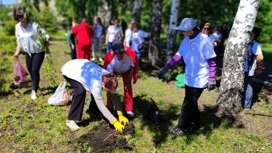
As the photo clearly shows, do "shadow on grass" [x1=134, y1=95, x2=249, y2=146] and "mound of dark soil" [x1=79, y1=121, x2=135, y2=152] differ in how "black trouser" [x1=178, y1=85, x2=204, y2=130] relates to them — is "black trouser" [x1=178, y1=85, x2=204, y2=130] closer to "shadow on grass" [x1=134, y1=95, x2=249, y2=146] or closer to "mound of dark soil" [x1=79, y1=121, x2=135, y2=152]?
"shadow on grass" [x1=134, y1=95, x2=249, y2=146]

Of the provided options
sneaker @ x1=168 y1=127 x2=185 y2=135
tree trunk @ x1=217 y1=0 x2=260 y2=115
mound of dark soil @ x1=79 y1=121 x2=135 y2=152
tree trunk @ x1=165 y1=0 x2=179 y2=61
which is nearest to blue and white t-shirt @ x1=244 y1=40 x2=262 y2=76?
tree trunk @ x1=217 y1=0 x2=260 y2=115

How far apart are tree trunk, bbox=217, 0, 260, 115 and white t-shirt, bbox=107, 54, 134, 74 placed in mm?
2039

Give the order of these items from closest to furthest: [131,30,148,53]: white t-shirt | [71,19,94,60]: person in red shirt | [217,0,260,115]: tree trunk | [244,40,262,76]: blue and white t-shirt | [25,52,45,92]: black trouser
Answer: [217,0,260,115]: tree trunk < [244,40,262,76]: blue and white t-shirt < [25,52,45,92]: black trouser < [71,19,94,60]: person in red shirt < [131,30,148,53]: white t-shirt

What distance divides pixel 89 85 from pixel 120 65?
2.28ft

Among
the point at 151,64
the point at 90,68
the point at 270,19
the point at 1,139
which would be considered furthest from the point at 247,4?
the point at 270,19

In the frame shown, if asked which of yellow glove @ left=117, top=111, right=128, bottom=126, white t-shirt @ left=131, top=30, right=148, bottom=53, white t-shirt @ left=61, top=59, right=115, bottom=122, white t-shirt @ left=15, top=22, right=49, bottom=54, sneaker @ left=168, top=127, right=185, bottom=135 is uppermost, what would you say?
white t-shirt @ left=15, top=22, right=49, bottom=54

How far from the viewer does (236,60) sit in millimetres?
6664

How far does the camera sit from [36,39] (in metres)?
6.96

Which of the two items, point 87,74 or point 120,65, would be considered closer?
point 87,74

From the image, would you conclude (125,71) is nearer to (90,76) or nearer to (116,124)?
(90,76)

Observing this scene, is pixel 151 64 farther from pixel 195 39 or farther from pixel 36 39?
pixel 195 39

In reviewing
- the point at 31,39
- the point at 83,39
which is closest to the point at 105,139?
the point at 31,39

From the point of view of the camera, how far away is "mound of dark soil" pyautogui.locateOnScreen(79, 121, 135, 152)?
518cm

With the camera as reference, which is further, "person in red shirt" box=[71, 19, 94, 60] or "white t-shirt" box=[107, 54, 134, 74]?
"person in red shirt" box=[71, 19, 94, 60]
